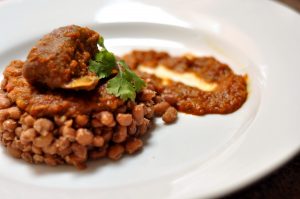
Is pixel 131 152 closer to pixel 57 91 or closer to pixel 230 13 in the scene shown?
pixel 57 91

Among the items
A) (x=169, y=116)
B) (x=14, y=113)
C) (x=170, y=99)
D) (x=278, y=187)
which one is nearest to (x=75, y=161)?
(x=14, y=113)

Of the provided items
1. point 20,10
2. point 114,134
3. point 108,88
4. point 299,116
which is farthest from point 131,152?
point 20,10

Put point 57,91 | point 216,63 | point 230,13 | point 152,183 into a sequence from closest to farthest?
point 152,183, point 57,91, point 216,63, point 230,13

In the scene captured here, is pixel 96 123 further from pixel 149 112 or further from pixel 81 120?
pixel 149 112

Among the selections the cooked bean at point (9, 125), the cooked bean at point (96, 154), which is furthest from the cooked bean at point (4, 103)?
the cooked bean at point (96, 154)

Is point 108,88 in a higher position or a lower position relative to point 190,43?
higher

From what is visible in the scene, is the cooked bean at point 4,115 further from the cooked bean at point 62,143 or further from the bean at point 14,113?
the cooked bean at point 62,143
